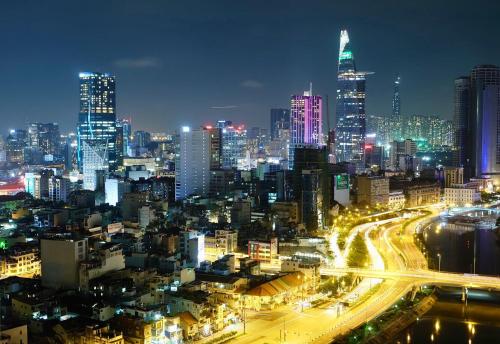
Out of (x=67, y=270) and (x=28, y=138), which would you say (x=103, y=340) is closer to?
(x=67, y=270)

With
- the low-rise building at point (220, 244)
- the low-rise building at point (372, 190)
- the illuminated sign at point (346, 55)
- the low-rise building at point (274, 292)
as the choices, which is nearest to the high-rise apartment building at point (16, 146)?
the illuminated sign at point (346, 55)

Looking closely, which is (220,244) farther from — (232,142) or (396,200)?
(232,142)

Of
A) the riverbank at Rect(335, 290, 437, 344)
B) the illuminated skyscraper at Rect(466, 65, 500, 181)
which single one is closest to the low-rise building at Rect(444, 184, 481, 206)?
the illuminated skyscraper at Rect(466, 65, 500, 181)

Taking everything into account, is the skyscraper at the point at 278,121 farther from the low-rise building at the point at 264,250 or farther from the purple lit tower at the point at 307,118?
the low-rise building at the point at 264,250

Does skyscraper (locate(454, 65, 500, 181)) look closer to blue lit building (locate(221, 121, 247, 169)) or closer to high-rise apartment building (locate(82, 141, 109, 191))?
blue lit building (locate(221, 121, 247, 169))

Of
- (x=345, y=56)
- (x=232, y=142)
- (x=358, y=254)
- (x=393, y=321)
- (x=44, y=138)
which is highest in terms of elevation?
(x=345, y=56)

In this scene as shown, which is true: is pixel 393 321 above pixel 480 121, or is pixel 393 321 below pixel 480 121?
below

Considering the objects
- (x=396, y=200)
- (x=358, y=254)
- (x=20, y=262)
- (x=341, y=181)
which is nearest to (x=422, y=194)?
(x=396, y=200)
